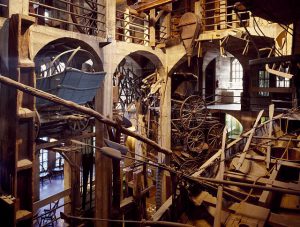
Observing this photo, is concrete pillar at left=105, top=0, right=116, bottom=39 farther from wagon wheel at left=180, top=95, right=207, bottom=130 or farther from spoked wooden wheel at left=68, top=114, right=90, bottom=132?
wagon wheel at left=180, top=95, right=207, bottom=130

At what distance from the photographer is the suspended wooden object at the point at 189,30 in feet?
38.0

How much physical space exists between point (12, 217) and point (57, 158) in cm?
1359

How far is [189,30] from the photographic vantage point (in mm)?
11766

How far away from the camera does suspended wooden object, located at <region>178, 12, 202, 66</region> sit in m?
11.6

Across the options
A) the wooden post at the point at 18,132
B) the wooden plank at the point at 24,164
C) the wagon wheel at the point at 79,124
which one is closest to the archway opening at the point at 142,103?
the wagon wheel at the point at 79,124

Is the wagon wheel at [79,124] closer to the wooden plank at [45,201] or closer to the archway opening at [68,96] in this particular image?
the archway opening at [68,96]

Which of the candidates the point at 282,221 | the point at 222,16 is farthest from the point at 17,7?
the point at 222,16

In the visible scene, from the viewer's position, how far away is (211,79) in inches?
816

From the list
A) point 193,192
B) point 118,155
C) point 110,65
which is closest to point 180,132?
point 110,65

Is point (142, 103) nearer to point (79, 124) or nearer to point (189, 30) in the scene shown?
point (189, 30)

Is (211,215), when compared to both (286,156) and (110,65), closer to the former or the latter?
(286,156)

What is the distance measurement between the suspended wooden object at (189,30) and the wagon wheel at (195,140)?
4.02m

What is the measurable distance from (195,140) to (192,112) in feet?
4.71

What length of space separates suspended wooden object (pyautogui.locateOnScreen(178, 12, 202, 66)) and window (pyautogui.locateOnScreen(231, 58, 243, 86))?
1044cm
